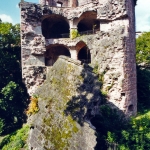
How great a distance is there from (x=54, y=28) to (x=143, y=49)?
10337mm

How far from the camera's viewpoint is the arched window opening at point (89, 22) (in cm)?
1873

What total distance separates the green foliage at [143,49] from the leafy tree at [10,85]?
12.7m

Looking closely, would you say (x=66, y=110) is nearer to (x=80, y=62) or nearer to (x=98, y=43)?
(x=80, y=62)

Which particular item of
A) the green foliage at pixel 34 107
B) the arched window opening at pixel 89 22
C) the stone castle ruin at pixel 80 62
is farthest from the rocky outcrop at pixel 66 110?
the arched window opening at pixel 89 22

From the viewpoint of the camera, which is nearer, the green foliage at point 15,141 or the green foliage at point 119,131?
the green foliage at point 119,131

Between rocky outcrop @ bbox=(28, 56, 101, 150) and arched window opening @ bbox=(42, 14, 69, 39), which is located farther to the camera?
arched window opening @ bbox=(42, 14, 69, 39)

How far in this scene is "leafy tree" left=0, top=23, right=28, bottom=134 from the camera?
16375 mm

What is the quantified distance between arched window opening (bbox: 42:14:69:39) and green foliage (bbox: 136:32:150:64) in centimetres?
822

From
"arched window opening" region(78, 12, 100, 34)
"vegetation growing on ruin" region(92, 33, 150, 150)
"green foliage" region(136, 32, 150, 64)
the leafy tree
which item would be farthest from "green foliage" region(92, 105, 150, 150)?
"green foliage" region(136, 32, 150, 64)

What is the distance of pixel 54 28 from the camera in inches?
851

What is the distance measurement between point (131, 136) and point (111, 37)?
7.03 metres

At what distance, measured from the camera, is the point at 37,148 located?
700 cm

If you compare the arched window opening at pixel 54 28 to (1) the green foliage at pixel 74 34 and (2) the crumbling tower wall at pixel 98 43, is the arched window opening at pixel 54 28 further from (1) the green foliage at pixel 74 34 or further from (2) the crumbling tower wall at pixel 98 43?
(1) the green foliage at pixel 74 34

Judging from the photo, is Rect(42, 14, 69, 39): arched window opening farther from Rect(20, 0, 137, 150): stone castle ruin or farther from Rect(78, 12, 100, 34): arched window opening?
Rect(78, 12, 100, 34): arched window opening
